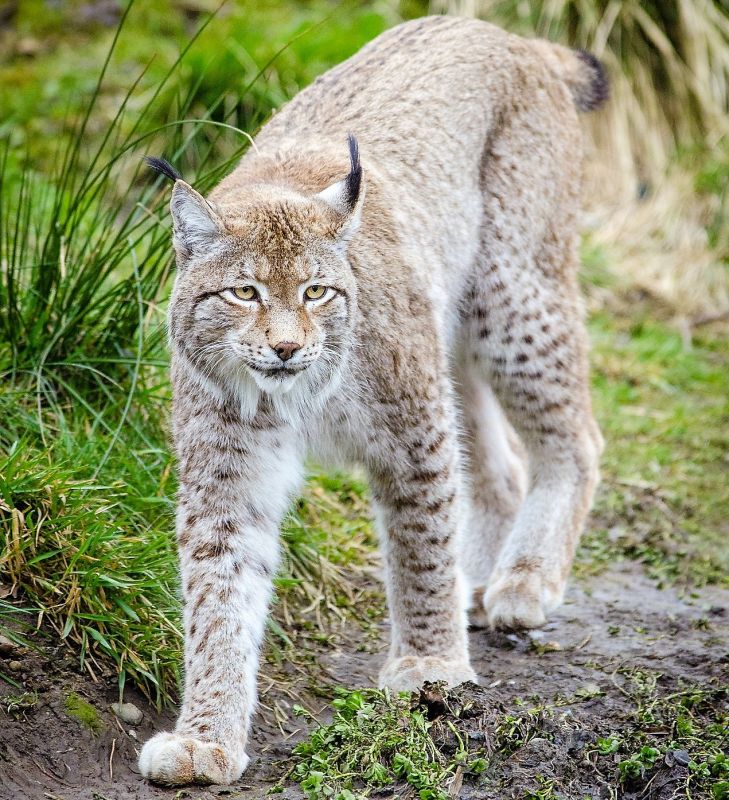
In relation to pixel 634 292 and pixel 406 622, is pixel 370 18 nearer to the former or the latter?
pixel 634 292

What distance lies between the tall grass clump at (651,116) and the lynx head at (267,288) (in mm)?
5277

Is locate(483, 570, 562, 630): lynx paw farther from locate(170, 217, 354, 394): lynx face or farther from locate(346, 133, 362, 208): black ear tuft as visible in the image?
locate(346, 133, 362, 208): black ear tuft

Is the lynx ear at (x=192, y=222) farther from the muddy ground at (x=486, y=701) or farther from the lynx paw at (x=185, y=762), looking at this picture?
the lynx paw at (x=185, y=762)

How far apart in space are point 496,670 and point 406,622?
17.1 inches

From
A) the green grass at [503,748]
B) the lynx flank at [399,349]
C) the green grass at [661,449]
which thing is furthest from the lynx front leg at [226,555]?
the green grass at [661,449]

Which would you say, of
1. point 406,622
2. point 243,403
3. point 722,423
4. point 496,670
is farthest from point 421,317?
point 722,423

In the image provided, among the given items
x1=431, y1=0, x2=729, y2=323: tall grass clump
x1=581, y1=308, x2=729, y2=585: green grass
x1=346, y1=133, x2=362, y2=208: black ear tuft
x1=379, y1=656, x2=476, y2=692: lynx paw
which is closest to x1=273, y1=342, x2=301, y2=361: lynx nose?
x1=346, y1=133, x2=362, y2=208: black ear tuft

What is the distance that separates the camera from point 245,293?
10.7 feet

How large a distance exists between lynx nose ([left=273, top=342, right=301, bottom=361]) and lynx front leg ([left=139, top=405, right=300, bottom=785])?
389 mm

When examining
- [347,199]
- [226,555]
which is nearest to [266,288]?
[347,199]

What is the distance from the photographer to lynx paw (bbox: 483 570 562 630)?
4.27 metres

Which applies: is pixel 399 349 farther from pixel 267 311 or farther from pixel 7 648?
pixel 7 648

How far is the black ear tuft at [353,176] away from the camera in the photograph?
130 inches

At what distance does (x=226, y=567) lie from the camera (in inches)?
136
